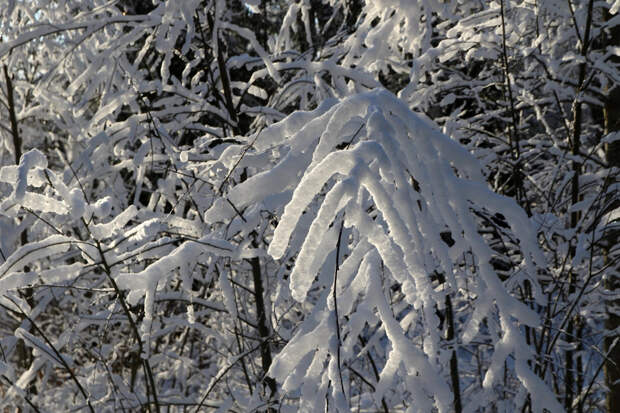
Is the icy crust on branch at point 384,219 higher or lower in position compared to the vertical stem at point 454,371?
higher

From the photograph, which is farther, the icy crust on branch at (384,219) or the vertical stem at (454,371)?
the vertical stem at (454,371)

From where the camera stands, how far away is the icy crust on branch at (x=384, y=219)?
0.93 metres

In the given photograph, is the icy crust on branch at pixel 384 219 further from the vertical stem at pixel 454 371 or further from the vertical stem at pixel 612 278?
the vertical stem at pixel 612 278

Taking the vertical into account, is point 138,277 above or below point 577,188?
above

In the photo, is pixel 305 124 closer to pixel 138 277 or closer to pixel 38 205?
pixel 138 277

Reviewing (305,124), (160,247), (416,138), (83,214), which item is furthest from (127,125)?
(416,138)

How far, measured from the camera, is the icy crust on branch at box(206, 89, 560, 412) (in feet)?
3.04

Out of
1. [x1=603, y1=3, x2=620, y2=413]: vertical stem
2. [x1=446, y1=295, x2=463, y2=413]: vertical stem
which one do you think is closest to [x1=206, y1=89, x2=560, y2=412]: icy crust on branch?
[x1=446, y1=295, x2=463, y2=413]: vertical stem

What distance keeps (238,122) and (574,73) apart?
11.7 feet

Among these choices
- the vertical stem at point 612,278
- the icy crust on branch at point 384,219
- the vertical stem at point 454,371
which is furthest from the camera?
the vertical stem at point 612,278

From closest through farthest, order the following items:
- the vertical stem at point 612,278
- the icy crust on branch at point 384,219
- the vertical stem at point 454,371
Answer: the icy crust on branch at point 384,219 → the vertical stem at point 454,371 → the vertical stem at point 612,278

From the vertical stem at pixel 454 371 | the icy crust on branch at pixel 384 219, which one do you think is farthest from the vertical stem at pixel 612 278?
the icy crust on branch at pixel 384 219

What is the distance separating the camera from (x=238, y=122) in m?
2.70

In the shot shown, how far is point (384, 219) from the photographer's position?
3.27 feet
